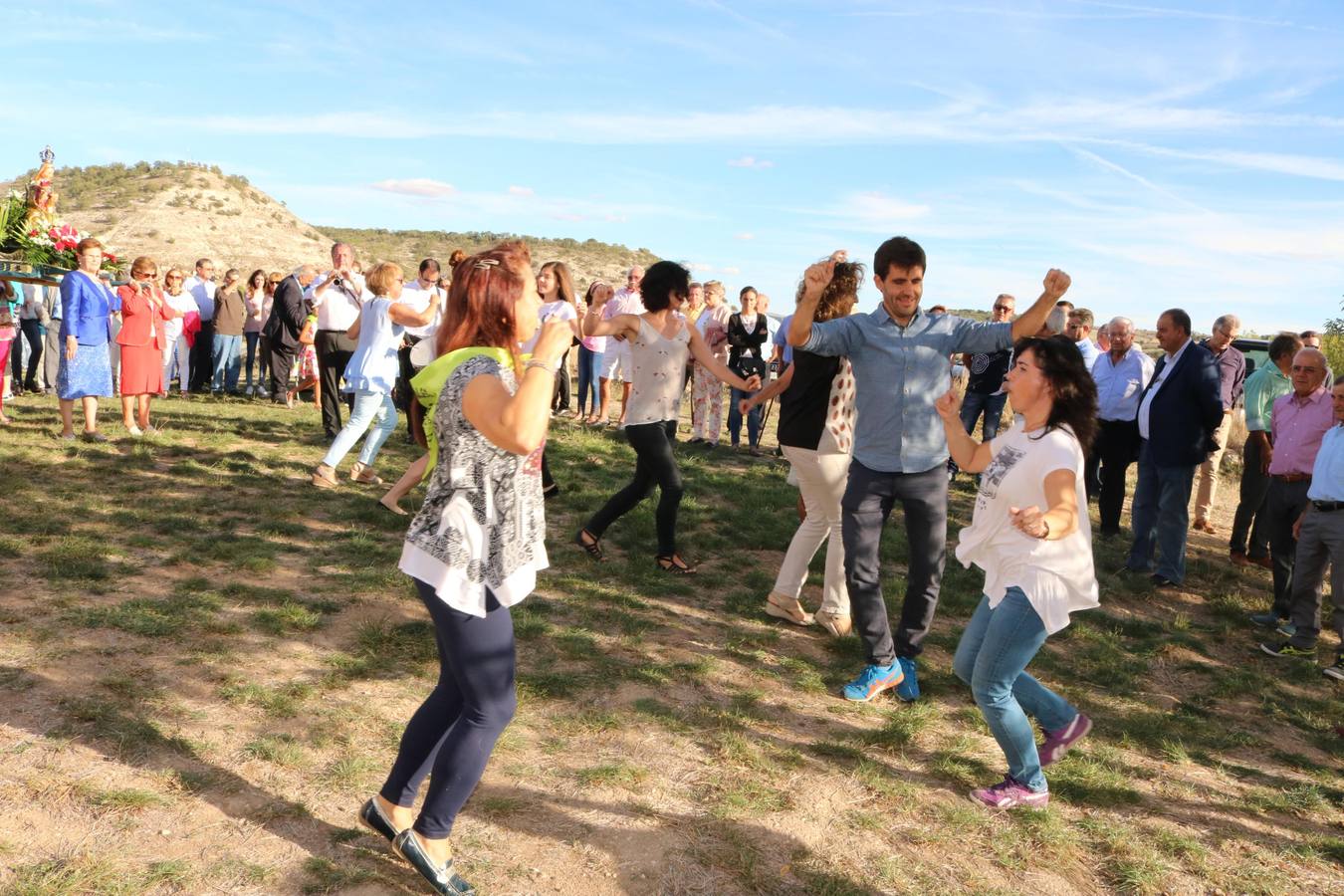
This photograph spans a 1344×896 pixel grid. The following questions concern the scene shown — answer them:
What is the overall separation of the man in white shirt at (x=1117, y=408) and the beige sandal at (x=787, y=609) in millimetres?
4199

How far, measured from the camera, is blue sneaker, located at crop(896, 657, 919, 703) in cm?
484

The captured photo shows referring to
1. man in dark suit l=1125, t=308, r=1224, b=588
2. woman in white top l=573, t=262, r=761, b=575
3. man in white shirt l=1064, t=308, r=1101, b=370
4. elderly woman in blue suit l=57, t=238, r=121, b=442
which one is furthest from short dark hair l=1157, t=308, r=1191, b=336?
elderly woman in blue suit l=57, t=238, r=121, b=442

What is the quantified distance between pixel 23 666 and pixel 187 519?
2725mm

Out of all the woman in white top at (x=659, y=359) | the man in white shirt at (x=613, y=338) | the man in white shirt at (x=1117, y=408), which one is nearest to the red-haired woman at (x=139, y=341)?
the man in white shirt at (x=613, y=338)

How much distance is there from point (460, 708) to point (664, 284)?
3.60 meters

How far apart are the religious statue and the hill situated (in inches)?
1121

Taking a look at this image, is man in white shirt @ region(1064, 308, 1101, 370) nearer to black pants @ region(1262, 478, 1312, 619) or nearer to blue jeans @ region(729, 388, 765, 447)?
black pants @ region(1262, 478, 1312, 619)

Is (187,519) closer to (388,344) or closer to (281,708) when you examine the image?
(388,344)

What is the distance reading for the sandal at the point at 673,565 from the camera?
6762 mm

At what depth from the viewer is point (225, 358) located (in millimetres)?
14398

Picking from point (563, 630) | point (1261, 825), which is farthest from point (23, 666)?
point (1261, 825)

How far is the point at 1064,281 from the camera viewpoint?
3.98 metres

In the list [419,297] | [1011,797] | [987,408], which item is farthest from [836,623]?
[419,297]

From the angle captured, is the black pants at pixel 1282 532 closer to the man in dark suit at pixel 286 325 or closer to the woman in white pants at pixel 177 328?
the man in dark suit at pixel 286 325
